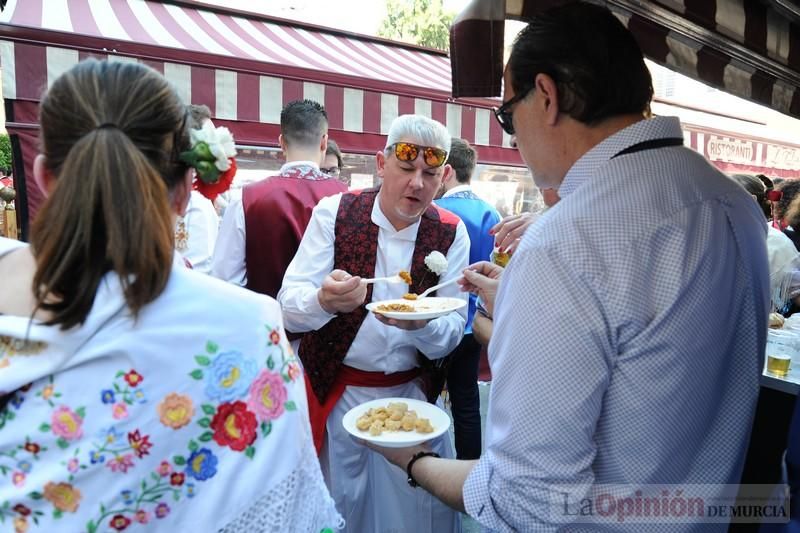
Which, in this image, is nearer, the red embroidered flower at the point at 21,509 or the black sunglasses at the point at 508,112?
the red embroidered flower at the point at 21,509

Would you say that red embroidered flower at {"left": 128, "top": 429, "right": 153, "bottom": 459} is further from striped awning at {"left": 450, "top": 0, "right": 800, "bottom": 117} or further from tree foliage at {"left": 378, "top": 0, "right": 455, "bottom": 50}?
tree foliage at {"left": 378, "top": 0, "right": 455, "bottom": 50}

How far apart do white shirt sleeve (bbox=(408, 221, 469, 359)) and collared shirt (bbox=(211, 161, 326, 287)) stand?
138cm

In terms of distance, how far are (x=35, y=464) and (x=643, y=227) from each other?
124 cm

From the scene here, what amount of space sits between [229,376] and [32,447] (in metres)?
0.35

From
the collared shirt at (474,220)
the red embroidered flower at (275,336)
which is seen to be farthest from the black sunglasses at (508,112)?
the collared shirt at (474,220)

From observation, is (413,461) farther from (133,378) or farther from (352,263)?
(352,263)

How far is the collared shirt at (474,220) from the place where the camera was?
3955 millimetres

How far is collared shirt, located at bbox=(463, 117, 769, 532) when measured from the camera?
1086 millimetres

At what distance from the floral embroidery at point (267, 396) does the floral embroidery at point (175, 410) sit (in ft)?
0.38

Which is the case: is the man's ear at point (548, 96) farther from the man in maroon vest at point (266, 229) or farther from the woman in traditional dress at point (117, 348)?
the man in maroon vest at point (266, 229)

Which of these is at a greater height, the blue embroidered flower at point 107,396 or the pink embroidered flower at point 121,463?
the blue embroidered flower at point 107,396

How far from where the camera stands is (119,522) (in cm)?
103

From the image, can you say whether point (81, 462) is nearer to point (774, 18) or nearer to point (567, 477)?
point (567, 477)


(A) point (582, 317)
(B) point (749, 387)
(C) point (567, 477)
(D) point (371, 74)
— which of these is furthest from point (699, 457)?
(D) point (371, 74)
